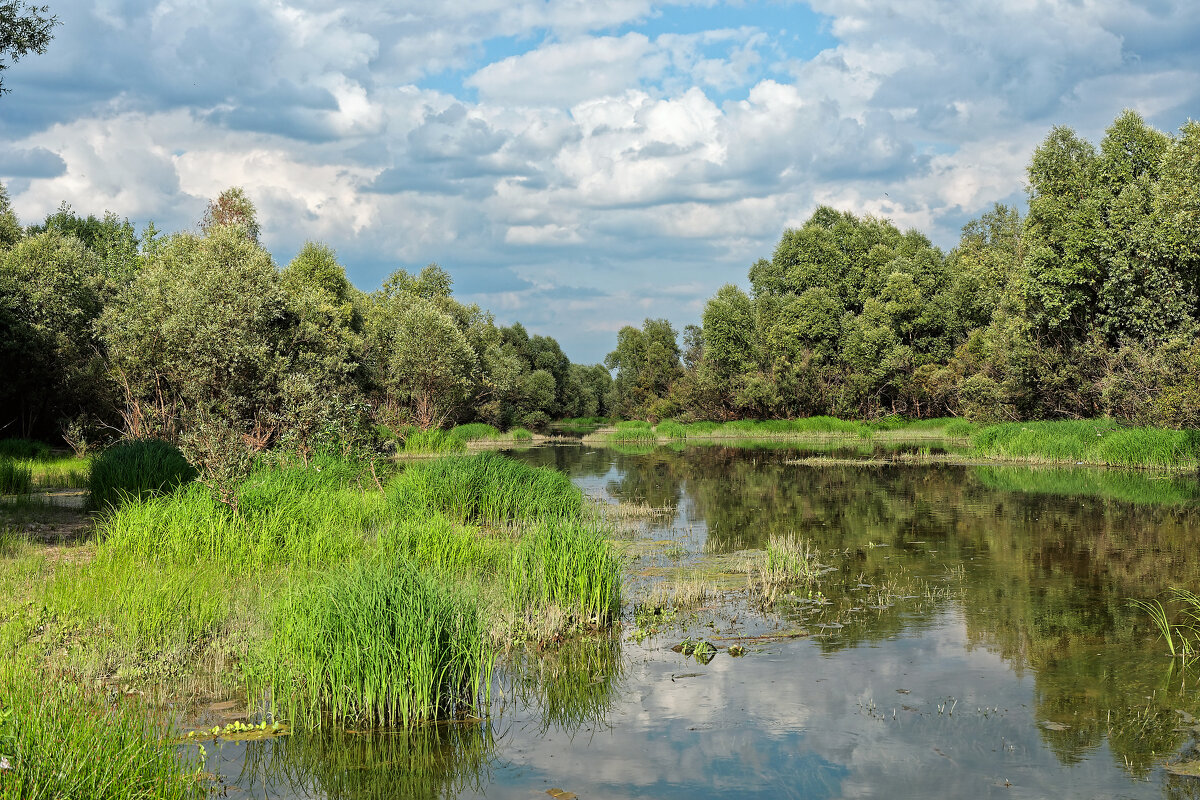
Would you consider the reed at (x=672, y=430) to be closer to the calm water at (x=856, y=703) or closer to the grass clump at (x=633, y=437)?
the grass clump at (x=633, y=437)

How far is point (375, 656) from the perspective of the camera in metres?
9.31

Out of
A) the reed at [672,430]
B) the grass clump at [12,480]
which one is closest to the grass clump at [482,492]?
the grass clump at [12,480]

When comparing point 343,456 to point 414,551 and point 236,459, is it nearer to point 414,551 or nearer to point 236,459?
point 236,459

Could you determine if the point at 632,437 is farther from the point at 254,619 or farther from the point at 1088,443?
the point at 254,619

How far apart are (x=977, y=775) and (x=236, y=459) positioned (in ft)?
Answer: 54.0

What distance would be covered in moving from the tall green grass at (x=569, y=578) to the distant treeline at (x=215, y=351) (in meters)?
7.79

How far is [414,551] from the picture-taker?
15.2 meters

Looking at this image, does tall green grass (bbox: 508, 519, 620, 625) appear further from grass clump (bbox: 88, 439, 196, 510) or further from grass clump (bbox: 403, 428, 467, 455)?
grass clump (bbox: 403, 428, 467, 455)

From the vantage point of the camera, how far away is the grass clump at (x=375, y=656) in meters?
9.34

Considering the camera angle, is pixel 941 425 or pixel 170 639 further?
pixel 941 425

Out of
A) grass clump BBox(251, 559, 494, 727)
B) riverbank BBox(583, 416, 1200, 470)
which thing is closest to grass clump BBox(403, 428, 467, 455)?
riverbank BBox(583, 416, 1200, 470)

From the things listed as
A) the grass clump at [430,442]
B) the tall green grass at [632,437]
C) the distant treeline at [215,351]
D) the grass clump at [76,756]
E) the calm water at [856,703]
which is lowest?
the tall green grass at [632,437]

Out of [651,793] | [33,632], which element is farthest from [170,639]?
[651,793]

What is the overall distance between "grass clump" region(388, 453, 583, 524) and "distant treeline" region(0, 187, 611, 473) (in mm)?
3742
